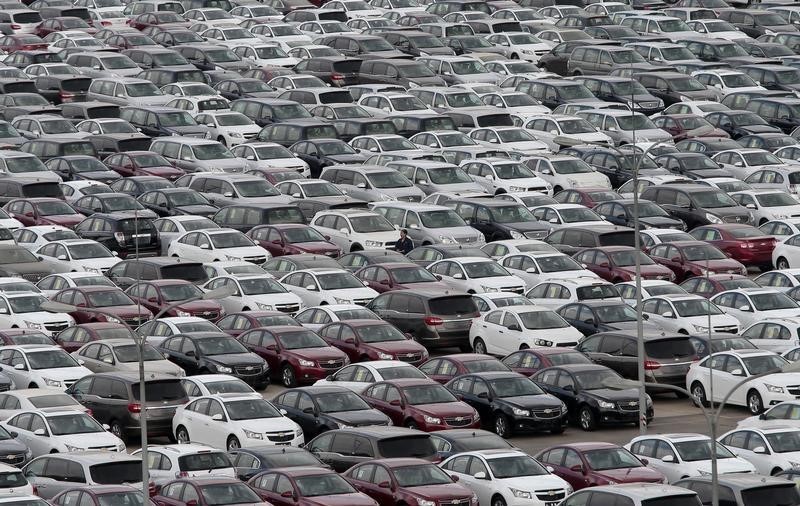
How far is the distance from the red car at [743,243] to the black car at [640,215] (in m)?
1.83

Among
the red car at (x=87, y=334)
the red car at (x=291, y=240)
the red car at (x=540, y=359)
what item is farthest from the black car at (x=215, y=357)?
the red car at (x=291, y=240)

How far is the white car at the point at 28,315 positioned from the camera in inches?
1895

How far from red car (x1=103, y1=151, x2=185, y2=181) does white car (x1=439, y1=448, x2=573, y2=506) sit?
92.0 feet

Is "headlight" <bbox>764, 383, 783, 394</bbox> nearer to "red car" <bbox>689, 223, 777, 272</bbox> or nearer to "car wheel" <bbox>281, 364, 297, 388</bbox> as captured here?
"car wheel" <bbox>281, 364, 297, 388</bbox>

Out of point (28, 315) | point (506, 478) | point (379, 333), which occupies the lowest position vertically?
point (28, 315)

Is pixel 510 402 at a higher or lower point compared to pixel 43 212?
higher

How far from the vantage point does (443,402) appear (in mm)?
41281

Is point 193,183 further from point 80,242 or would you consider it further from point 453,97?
point 453,97

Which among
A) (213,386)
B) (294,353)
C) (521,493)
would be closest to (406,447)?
(521,493)

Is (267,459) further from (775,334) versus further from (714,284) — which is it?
(714,284)

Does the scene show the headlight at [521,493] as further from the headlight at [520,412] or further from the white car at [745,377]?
the white car at [745,377]

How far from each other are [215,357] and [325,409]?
471cm

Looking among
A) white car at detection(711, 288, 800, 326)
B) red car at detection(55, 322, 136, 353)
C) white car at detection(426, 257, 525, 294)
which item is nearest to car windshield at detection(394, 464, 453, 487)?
red car at detection(55, 322, 136, 353)

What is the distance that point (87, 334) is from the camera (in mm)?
46031
